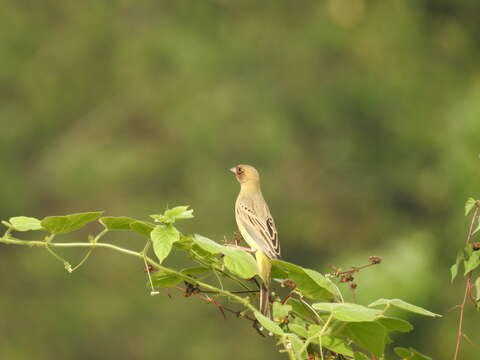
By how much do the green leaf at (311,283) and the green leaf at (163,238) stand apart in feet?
0.86

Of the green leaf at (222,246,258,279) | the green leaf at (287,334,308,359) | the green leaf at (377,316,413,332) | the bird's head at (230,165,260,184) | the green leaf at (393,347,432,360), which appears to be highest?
the bird's head at (230,165,260,184)

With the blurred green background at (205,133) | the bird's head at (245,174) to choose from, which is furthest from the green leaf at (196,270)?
the blurred green background at (205,133)

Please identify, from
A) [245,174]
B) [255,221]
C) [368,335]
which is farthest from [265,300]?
[245,174]

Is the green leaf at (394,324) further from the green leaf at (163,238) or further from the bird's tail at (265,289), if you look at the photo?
the green leaf at (163,238)

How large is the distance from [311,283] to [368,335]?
0.58 ft

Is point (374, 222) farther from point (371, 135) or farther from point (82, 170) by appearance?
point (82, 170)

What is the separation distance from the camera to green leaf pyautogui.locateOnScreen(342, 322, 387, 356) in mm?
2119

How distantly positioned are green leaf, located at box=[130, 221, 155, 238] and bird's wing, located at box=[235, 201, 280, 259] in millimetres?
1253

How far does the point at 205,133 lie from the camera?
18516 millimetres

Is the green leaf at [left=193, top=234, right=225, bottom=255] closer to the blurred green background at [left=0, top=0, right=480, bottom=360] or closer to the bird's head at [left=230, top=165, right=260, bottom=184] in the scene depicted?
the bird's head at [left=230, top=165, right=260, bottom=184]

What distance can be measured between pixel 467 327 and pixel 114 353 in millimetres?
9681

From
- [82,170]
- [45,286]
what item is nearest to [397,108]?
[82,170]

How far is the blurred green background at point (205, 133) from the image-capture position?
1691 centimetres

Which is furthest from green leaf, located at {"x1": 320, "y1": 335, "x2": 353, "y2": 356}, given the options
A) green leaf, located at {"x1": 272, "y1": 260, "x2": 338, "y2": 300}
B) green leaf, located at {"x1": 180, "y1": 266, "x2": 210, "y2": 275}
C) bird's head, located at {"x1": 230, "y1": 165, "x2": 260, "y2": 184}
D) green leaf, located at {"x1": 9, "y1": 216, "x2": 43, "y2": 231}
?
bird's head, located at {"x1": 230, "y1": 165, "x2": 260, "y2": 184}
